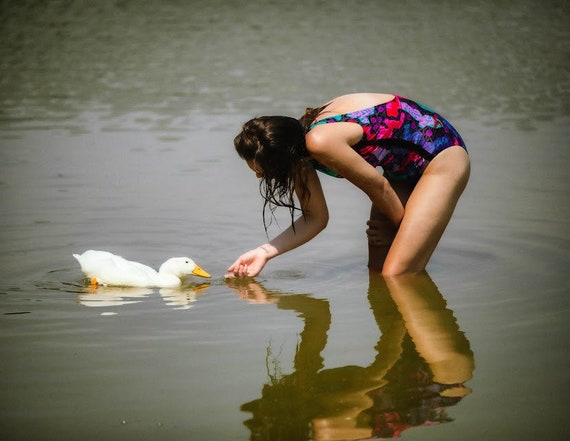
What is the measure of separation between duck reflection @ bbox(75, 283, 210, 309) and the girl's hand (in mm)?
257

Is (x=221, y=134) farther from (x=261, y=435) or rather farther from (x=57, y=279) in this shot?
(x=261, y=435)

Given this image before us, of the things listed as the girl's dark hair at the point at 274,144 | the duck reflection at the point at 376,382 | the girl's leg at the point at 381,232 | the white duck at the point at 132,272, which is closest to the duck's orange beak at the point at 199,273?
the white duck at the point at 132,272

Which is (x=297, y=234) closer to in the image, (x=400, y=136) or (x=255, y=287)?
(x=255, y=287)

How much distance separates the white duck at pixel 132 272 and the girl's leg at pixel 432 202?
3.97 feet

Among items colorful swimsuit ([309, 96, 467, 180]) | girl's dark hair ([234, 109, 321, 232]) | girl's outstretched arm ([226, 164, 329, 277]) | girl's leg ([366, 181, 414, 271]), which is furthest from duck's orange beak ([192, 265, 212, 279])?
girl's leg ([366, 181, 414, 271])

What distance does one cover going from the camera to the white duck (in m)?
5.09

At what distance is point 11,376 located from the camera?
3.76m

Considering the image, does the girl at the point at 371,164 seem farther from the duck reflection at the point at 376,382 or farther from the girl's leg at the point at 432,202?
the duck reflection at the point at 376,382

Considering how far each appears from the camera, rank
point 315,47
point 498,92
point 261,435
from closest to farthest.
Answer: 1. point 261,435
2. point 498,92
3. point 315,47

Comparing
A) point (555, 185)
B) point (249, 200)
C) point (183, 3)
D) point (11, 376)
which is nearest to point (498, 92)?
point (555, 185)

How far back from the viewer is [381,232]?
5383mm

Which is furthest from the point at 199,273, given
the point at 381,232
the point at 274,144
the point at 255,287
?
the point at 381,232

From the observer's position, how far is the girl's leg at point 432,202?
502 centimetres

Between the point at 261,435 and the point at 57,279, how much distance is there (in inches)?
103
